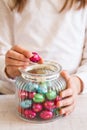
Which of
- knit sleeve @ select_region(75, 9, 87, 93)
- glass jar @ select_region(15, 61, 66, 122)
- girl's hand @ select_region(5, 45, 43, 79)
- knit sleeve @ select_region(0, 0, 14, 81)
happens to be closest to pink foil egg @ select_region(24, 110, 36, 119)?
glass jar @ select_region(15, 61, 66, 122)

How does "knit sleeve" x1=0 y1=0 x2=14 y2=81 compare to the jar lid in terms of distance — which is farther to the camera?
"knit sleeve" x1=0 y1=0 x2=14 y2=81

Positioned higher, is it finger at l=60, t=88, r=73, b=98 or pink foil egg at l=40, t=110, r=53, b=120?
finger at l=60, t=88, r=73, b=98

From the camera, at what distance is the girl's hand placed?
2.46 feet

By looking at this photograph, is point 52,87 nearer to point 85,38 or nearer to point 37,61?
point 37,61

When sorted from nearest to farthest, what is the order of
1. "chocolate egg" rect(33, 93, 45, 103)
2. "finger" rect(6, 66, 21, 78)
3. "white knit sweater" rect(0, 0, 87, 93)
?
"chocolate egg" rect(33, 93, 45, 103) < "finger" rect(6, 66, 21, 78) < "white knit sweater" rect(0, 0, 87, 93)

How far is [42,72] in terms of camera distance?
692mm

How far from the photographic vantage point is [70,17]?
0.98 m

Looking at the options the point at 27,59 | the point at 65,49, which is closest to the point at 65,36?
the point at 65,49

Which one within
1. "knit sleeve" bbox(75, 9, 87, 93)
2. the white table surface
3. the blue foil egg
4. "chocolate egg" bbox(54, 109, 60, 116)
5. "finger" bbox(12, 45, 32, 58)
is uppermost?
"finger" bbox(12, 45, 32, 58)

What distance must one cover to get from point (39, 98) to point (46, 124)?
0.22ft

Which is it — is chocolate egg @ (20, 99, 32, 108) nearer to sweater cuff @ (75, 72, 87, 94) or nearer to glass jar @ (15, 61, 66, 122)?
glass jar @ (15, 61, 66, 122)

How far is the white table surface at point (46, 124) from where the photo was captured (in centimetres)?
67

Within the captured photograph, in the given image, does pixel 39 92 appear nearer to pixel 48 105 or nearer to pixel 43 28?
pixel 48 105

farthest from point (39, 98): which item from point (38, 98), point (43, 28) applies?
point (43, 28)
